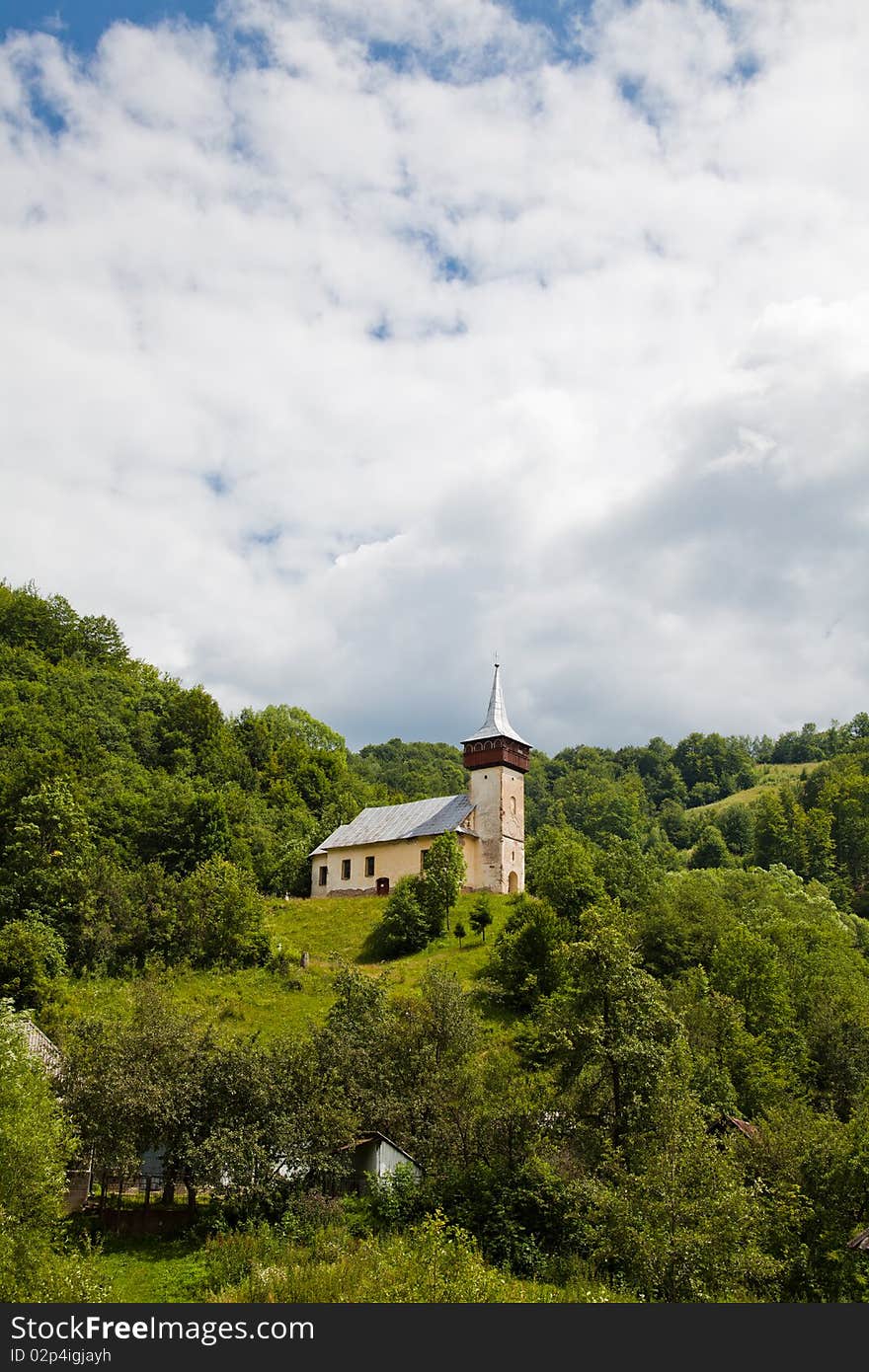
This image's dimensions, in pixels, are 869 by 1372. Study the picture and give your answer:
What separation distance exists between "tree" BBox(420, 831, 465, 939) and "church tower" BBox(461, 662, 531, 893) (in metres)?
5.85

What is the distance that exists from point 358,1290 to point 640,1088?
10.0 meters

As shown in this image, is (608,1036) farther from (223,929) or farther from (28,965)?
(28,965)

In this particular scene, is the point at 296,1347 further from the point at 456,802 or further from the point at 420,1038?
the point at 456,802

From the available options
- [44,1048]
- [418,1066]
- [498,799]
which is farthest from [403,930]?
[44,1048]

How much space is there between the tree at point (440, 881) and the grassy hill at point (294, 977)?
3.28 ft

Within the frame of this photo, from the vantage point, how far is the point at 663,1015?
3050 centimetres

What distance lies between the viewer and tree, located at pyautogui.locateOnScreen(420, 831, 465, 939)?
5994 cm

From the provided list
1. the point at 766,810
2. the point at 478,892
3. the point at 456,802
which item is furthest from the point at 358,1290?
the point at 766,810

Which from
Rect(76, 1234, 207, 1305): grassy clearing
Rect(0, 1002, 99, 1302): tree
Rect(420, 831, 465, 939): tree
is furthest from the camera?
Rect(420, 831, 465, 939): tree

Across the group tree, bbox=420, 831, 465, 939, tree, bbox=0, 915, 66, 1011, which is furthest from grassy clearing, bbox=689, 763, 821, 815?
tree, bbox=0, 915, 66, 1011

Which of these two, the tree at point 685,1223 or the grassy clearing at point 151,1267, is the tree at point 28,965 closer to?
the grassy clearing at point 151,1267

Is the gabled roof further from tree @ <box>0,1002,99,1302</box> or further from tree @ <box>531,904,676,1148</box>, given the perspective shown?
tree @ <box>0,1002,99,1302</box>

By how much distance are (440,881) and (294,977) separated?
11.1 meters

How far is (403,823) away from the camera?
72000mm
